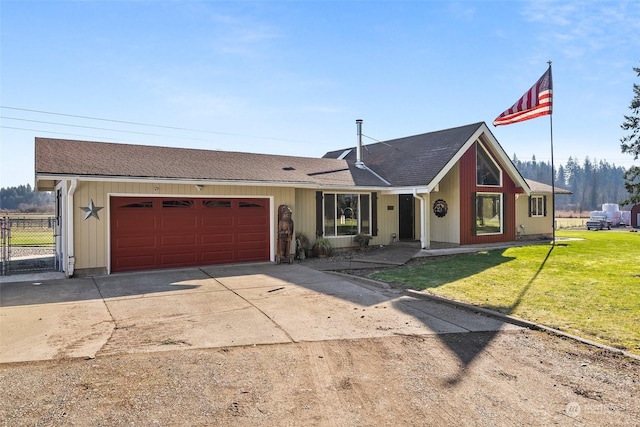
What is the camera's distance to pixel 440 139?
17.2 metres

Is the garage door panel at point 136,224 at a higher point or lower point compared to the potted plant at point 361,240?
higher

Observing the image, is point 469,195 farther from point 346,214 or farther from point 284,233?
point 284,233

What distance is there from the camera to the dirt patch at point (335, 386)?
3373mm

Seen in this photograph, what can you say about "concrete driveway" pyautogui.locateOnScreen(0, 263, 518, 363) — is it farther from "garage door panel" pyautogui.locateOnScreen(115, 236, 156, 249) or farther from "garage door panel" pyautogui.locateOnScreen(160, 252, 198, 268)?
"garage door panel" pyautogui.locateOnScreen(160, 252, 198, 268)

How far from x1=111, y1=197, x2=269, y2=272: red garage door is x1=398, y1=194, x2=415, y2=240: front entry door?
22.3ft

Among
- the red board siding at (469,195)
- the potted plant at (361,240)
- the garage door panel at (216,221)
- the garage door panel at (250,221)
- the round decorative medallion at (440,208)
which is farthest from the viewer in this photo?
the round decorative medallion at (440,208)

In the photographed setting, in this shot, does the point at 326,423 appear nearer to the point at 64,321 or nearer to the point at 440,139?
the point at 64,321

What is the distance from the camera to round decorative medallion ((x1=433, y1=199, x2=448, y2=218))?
1612 cm

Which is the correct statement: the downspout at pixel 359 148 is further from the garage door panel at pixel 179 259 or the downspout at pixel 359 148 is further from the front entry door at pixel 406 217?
the garage door panel at pixel 179 259

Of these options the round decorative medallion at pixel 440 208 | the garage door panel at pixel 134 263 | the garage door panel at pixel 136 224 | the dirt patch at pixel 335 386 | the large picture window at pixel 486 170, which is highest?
the large picture window at pixel 486 170

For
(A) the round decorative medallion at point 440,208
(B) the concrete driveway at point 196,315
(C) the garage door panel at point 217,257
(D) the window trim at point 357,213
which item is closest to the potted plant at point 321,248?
(D) the window trim at point 357,213

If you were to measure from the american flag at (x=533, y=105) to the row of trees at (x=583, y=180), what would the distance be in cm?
10803

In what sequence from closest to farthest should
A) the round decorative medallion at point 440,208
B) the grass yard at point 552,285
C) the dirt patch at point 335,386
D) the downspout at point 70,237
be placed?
the dirt patch at point 335,386 → the grass yard at point 552,285 → the downspout at point 70,237 → the round decorative medallion at point 440,208

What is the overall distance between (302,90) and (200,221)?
8.44 meters
